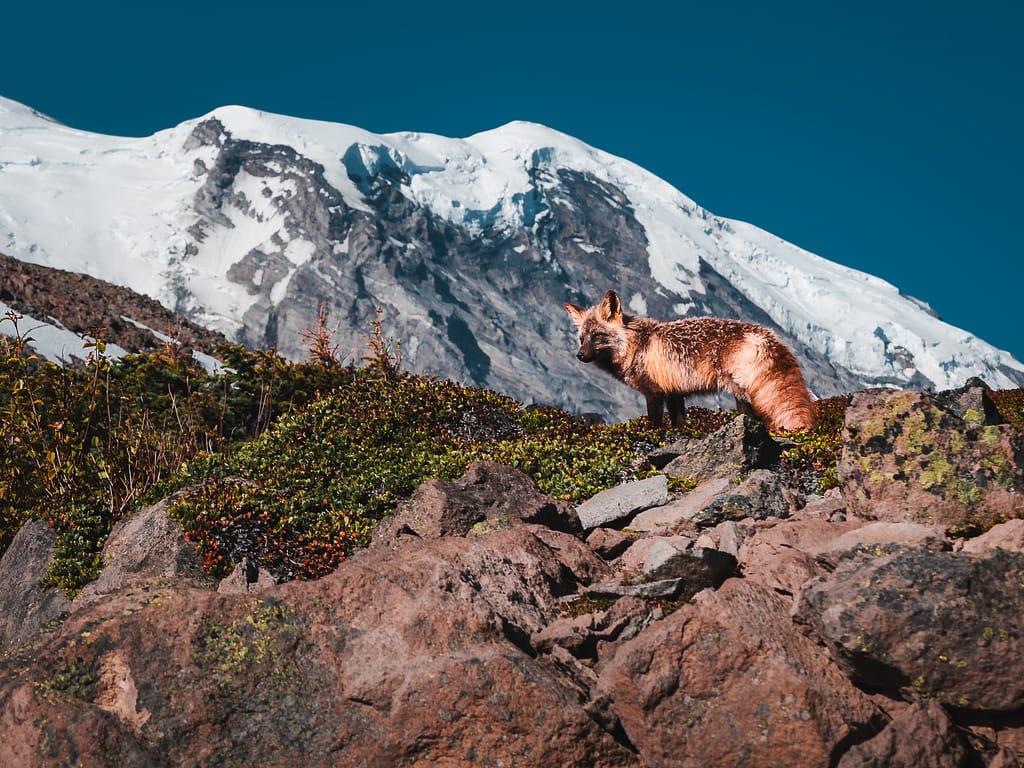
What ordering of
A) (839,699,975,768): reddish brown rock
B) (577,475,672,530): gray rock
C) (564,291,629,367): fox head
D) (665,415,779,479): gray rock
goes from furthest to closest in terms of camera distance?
(564,291,629,367): fox head → (665,415,779,479): gray rock → (577,475,672,530): gray rock → (839,699,975,768): reddish brown rock

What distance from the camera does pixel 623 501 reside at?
10.0m

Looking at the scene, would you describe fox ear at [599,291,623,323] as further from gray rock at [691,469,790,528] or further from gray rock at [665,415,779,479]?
gray rock at [691,469,790,528]

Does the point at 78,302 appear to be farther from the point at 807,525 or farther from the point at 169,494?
the point at 807,525

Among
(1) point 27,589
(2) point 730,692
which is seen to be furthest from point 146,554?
(2) point 730,692

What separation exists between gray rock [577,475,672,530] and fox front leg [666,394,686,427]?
12.4 feet

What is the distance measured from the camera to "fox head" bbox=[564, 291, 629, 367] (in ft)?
47.9

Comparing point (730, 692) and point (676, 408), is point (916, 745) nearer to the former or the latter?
point (730, 692)

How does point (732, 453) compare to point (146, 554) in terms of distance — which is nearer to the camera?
point (146, 554)

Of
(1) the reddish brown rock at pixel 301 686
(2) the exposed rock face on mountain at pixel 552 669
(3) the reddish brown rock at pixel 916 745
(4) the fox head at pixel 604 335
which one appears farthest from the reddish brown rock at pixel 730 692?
(4) the fox head at pixel 604 335

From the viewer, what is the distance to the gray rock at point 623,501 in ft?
32.3

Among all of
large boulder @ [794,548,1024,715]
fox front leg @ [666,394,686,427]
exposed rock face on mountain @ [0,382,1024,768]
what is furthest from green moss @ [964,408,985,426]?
fox front leg @ [666,394,686,427]

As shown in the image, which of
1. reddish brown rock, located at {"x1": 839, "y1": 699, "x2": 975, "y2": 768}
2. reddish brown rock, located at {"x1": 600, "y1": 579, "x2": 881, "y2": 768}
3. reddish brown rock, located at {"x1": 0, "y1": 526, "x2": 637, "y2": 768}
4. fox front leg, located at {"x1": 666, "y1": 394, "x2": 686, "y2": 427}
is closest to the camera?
reddish brown rock, located at {"x1": 839, "y1": 699, "x2": 975, "y2": 768}

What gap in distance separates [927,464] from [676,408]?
6489 mm

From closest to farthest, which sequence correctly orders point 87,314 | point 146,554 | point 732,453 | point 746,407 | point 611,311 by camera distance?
1. point 146,554
2. point 732,453
3. point 746,407
4. point 611,311
5. point 87,314
